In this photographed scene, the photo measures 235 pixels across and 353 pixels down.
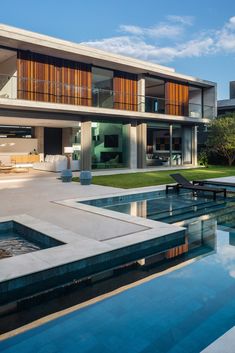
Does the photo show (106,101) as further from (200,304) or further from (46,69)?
(200,304)

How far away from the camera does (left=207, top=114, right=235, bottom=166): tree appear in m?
25.2

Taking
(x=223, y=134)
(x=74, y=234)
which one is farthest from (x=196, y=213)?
(x=223, y=134)

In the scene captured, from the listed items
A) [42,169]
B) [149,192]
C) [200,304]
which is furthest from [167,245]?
[42,169]

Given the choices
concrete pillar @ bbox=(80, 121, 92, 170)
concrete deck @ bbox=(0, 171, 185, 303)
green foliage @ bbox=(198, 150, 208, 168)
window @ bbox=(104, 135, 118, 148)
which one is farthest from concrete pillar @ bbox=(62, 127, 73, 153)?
concrete deck @ bbox=(0, 171, 185, 303)

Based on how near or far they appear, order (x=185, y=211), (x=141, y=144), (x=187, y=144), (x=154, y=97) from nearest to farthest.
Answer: (x=185, y=211) < (x=141, y=144) < (x=154, y=97) < (x=187, y=144)

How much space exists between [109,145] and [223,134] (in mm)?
8786

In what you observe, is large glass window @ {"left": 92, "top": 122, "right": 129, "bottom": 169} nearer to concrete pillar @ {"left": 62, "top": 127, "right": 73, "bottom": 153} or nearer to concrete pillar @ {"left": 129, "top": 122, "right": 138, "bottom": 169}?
concrete pillar @ {"left": 129, "top": 122, "right": 138, "bottom": 169}

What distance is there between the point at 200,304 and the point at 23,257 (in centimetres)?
264

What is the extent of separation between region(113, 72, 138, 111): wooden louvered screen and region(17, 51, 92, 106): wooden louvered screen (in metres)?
2.23

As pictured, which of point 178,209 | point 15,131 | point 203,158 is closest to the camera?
point 178,209

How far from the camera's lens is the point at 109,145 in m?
22.4

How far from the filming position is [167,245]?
6.64m

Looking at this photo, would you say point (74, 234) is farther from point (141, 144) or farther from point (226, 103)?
point (226, 103)

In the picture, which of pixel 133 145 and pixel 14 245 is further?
pixel 133 145
